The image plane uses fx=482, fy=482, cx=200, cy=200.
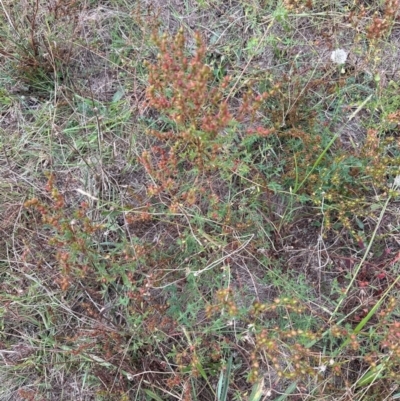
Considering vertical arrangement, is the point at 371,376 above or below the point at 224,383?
above

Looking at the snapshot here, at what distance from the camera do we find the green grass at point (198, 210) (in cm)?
189

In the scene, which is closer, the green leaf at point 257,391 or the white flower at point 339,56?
the green leaf at point 257,391

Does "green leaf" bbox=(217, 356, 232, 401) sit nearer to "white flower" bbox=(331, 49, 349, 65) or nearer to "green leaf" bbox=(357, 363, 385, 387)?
"green leaf" bbox=(357, 363, 385, 387)

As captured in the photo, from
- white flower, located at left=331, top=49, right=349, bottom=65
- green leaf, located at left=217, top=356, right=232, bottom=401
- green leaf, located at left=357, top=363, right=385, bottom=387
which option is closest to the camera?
green leaf, located at left=357, top=363, right=385, bottom=387

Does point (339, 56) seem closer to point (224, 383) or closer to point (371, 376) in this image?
point (371, 376)

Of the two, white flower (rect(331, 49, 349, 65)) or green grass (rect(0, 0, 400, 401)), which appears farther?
white flower (rect(331, 49, 349, 65))

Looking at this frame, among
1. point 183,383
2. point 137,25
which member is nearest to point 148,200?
point 183,383

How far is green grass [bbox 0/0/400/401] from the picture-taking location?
1887 millimetres

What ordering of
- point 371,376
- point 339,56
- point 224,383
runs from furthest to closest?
1. point 339,56
2. point 224,383
3. point 371,376

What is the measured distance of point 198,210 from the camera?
6.68ft

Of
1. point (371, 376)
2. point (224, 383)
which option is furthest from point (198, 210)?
point (371, 376)

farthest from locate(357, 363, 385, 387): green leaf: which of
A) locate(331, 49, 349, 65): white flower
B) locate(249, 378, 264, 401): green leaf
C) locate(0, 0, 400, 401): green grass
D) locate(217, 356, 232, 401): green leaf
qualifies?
locate(331, 49, 349, 65): white flower

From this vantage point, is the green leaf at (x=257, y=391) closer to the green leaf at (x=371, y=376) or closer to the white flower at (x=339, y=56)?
the green leaf at (x=371, y=376)

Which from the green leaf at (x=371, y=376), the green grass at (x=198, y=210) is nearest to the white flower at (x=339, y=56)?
the green grass at (x=198, y=210)
